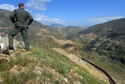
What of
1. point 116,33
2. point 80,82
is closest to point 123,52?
point 116,33

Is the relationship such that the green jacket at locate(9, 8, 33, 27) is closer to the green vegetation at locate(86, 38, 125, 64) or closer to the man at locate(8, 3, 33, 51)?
the man at locate(8, 3, 33, 51)

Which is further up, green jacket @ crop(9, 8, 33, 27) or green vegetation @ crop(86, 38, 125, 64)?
green jacket @ crop(9, 8, 33, 27)

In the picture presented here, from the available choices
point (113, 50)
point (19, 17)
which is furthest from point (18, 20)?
point (113, 50)

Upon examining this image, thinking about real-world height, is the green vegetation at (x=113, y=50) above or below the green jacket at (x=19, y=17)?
below

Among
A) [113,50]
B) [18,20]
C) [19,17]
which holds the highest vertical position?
[19,17]

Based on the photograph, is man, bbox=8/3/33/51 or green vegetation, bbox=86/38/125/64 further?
green vegetation, bbox=86/38/125/64

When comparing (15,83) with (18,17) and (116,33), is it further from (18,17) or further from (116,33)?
(116,33)

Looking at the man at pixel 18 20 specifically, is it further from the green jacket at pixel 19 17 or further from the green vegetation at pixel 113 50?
the green vegetation at pixel 113 50

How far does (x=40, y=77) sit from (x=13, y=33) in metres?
3.59

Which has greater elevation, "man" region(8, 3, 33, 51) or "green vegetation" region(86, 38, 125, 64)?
"man" region(8, 3, 33, 51)

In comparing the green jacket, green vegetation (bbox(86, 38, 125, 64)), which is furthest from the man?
green vegetation (bbox(86, 38, 125, 64))

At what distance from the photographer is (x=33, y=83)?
3.10 m

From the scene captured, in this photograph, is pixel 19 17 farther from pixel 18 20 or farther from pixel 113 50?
pixel 113 50

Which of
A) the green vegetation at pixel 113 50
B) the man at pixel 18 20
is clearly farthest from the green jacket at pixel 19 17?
the green vegetation at pixel 113 50
